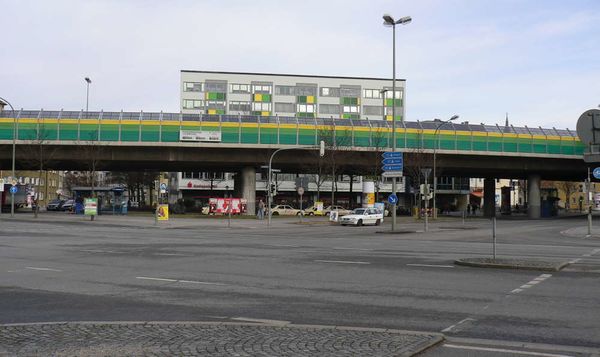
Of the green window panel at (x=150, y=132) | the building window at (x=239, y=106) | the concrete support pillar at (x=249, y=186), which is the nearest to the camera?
the green window panel at (x=150, y=132)

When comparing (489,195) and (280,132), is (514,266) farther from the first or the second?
(489,195)

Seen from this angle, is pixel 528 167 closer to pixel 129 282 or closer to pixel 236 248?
pixel 236 248

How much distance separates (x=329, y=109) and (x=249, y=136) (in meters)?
47.7

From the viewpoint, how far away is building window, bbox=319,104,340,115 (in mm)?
99875

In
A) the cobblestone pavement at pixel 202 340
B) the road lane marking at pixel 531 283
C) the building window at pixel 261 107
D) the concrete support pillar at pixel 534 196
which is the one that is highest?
the building window at pixel 261 107

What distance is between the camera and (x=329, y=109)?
328 feet

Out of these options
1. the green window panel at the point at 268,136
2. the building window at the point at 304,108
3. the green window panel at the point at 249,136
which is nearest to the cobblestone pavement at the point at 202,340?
the green window panel at the point at 249,136

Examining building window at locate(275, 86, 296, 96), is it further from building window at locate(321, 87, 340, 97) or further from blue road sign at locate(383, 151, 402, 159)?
blue road sign at locate(383, 151, 402, 159)

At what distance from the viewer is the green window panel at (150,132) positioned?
5238 cm

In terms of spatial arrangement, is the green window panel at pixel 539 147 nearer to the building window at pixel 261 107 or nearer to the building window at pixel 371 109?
the building window at pixel 371 109

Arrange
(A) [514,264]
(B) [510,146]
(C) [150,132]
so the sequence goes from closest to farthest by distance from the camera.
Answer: (A) [514,264], (C) [150,132], (B) [510,146]

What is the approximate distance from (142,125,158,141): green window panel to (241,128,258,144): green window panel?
26.4 feet

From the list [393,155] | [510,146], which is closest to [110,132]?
[393,155]

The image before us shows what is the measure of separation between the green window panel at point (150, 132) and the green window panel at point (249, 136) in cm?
805
